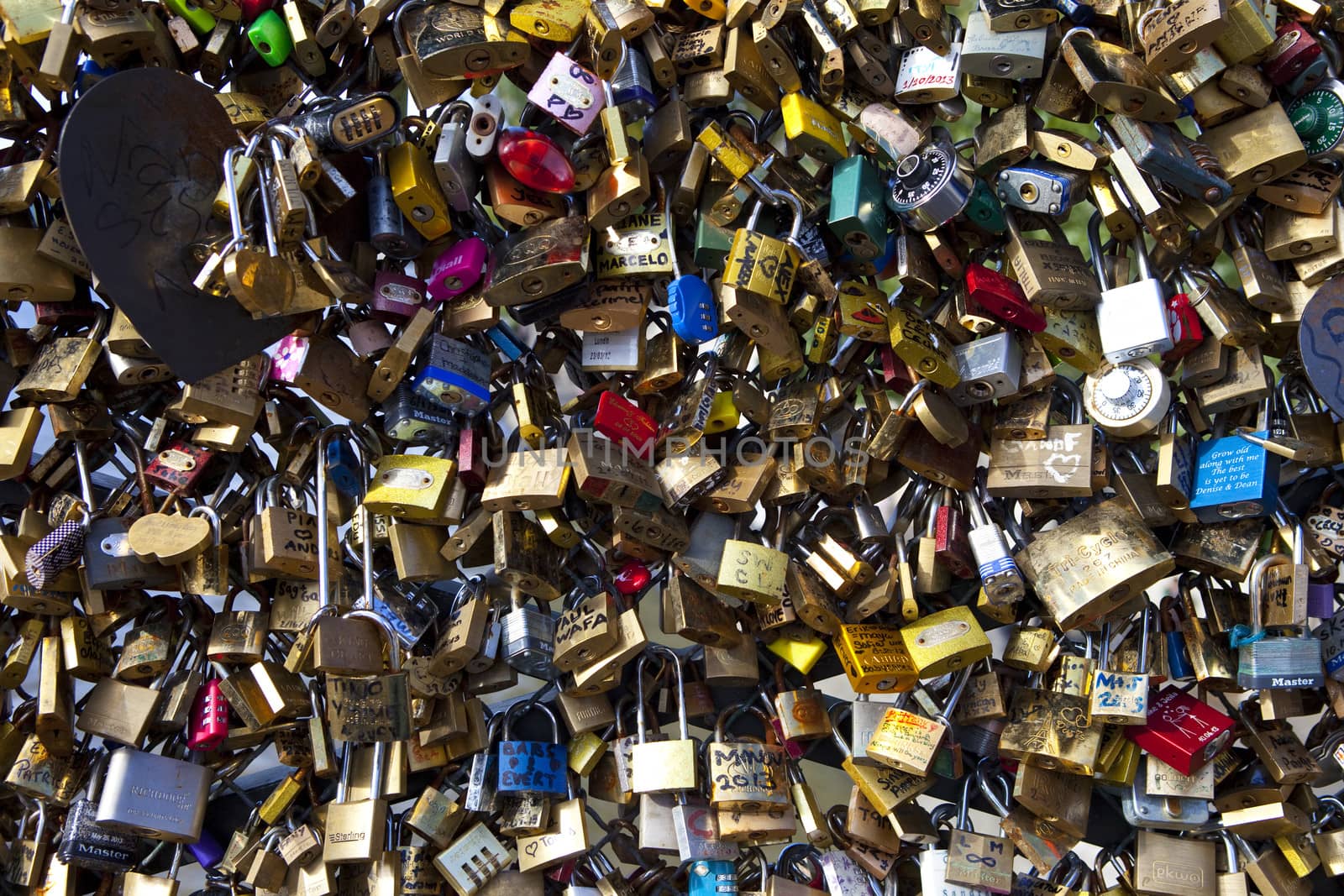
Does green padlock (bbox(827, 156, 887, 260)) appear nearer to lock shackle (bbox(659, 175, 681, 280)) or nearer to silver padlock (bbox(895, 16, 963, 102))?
silver padlock (bbox(895, 16, 963, 102))

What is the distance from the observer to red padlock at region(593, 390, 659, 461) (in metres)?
2.06

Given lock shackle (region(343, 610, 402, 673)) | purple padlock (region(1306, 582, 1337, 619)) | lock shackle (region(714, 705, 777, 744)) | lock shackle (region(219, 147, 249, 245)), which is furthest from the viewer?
lock shackle (region(714, 705, 777, 744))

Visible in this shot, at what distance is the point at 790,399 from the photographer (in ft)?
6.90

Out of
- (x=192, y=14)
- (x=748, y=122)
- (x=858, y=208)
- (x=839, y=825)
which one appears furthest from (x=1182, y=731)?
(x=192, y=14)

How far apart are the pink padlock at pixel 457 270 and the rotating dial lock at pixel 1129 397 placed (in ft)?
3.59

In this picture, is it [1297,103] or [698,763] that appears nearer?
[1297,103]

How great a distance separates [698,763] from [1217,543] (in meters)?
0.99

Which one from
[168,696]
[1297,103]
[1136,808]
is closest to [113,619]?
[168,696]

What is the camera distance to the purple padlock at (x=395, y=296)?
210 centimetres

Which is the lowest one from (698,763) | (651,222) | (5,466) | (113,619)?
(698,763)

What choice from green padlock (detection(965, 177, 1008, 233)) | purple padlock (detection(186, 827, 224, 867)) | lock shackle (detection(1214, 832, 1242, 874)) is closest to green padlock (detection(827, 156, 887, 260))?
green padlock (detection(965, 177, 1008, 233))

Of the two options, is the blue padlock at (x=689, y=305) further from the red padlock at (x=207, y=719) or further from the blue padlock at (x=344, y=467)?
the red padlock at (x=207, y=719)

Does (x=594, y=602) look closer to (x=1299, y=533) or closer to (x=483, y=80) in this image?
(x=483, y=80)

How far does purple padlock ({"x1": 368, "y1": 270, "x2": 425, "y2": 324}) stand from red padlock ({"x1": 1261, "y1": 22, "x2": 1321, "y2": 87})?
59.4 inches
